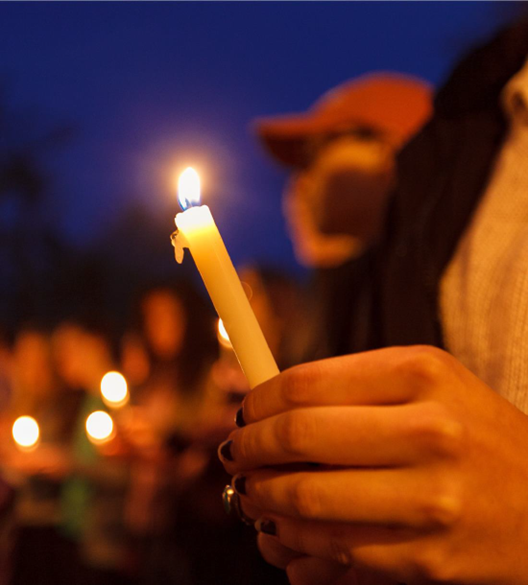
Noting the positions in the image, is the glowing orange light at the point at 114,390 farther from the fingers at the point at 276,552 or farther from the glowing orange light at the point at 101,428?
the fingers at the point at 276,552

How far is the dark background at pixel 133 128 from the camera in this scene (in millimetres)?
10758

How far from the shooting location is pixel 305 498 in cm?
33

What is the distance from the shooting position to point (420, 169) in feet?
2.75

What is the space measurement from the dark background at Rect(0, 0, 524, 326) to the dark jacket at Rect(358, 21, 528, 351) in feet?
27.2

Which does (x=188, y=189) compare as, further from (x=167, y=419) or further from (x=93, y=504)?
(x=167, y=419)

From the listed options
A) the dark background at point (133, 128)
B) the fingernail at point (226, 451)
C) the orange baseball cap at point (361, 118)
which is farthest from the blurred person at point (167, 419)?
the dark background at point (133, 128)

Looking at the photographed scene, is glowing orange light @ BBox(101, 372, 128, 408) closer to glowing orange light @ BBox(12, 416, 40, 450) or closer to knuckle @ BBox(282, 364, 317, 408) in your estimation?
glowing orange light @ BBox(12, 416, 40, 450)

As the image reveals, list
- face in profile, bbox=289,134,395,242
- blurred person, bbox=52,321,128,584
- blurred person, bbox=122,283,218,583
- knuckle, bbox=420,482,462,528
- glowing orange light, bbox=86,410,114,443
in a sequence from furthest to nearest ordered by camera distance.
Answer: face in profile, bbox=289,134,395,242 < glowing orange light, bbox=86,410,114,443 < blurred person, bbox=122,283,218,583 < blurred person, bbox=52,321,128,584 < knuckle, bbox=420,482,462,528

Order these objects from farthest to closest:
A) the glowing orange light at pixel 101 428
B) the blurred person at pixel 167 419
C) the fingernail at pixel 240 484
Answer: the glowing orange light at pixel 101 428, the blurred person at pixel 167 419, the fingernail at pixel 240 484

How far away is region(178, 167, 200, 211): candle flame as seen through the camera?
404 millimetres

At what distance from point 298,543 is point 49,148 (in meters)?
12.7

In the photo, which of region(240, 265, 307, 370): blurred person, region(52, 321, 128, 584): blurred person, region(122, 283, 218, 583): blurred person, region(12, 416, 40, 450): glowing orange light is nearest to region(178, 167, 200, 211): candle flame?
region(122, 283, 218, 583): blurred person

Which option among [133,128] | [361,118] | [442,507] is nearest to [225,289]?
[442,507]

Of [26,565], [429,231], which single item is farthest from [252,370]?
[26,565]
